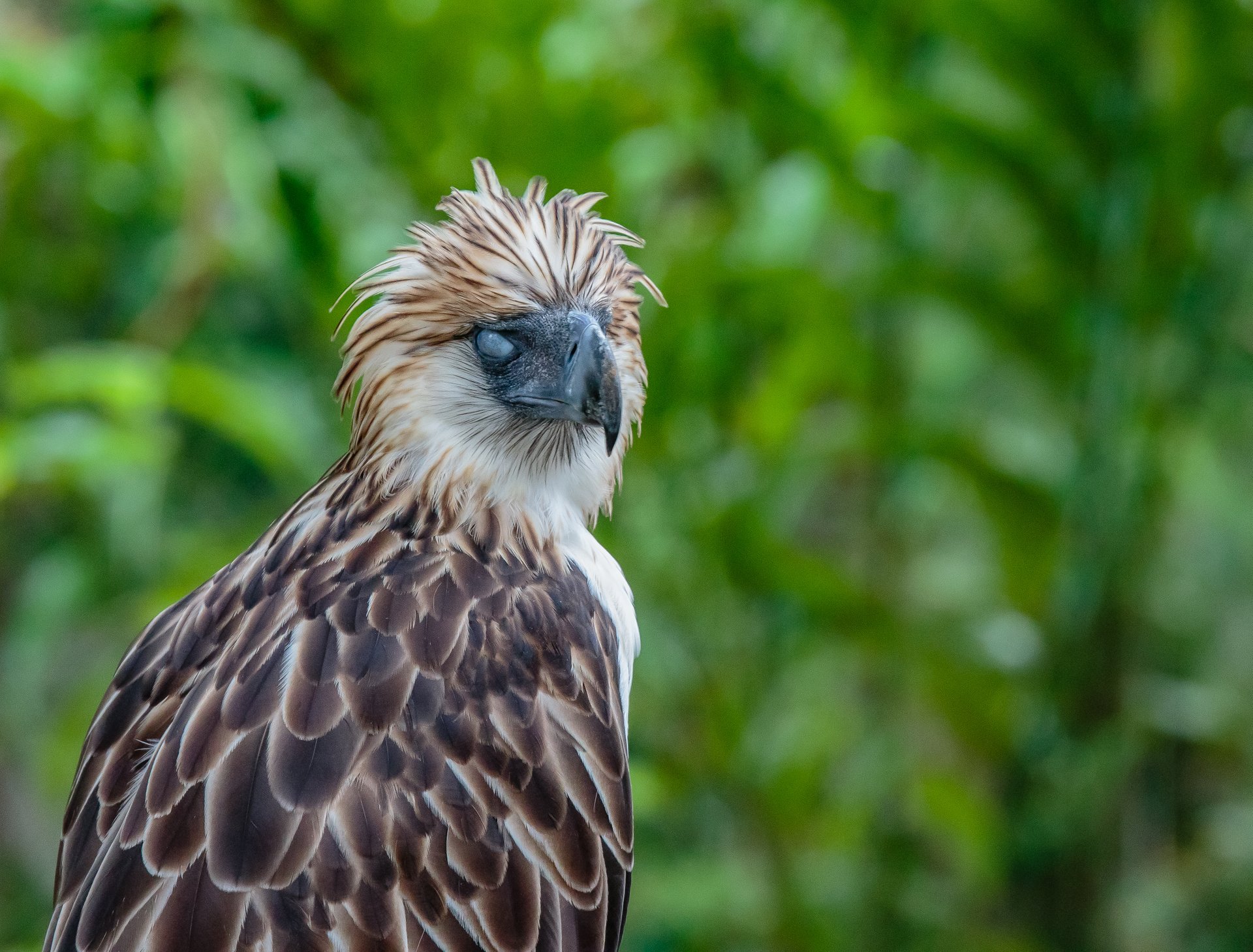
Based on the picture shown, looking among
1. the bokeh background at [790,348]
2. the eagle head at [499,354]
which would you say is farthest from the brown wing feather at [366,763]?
the bokeh background at [790,348]

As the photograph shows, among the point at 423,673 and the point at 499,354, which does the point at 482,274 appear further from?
the point at 423,673

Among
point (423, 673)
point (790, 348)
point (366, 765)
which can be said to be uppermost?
point (790, 348)

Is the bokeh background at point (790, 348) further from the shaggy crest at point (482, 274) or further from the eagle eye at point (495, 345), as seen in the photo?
the eagle eye at point (495, 345)

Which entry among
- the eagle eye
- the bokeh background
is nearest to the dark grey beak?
the eagle eye

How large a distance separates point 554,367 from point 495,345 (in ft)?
0.38

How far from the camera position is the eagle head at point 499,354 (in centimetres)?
217

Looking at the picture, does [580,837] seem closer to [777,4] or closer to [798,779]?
[798,779]

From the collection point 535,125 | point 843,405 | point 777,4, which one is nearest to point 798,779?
point 843,405

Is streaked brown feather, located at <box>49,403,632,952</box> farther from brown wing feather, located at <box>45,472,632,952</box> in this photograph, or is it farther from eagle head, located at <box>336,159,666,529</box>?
eagle head, located at <box>336,159,666,529</box>

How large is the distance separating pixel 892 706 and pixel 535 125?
1.95 metres

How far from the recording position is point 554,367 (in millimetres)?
2186

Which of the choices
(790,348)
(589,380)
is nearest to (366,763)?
(589,380)

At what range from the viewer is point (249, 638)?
213cm

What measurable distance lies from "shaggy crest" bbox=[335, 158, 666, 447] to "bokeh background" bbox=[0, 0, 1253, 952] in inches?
24.7
